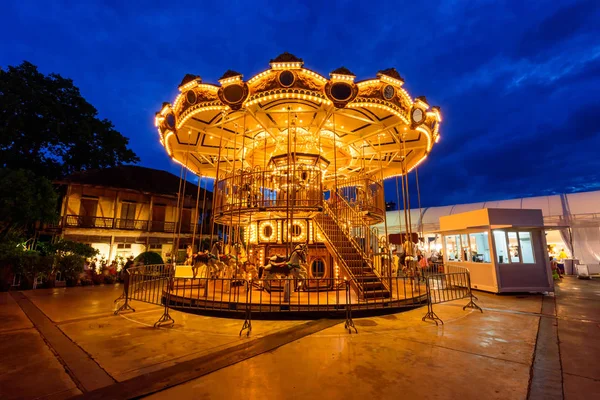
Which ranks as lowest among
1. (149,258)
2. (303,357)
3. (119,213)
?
(303,357)

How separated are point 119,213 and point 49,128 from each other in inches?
316

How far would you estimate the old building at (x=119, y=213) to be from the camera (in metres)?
21.8

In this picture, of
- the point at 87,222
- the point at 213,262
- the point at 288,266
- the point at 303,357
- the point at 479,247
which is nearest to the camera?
the point at 303,357

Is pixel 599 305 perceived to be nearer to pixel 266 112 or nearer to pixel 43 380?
pixel 266 112

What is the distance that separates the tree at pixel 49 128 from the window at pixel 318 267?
23.4 meters

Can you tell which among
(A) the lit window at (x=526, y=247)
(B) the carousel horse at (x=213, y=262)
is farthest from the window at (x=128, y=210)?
(A) the lit window at (x=526, y=247)

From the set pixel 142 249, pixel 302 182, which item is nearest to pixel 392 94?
pixel 302 182

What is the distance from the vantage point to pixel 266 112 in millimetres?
10102

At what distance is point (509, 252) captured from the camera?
433 inches

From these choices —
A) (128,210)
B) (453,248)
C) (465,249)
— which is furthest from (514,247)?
(128,210)

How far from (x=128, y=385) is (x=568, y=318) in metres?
9.54

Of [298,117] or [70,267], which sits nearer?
[298,117]

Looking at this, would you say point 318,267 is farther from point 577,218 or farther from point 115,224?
point 577,218

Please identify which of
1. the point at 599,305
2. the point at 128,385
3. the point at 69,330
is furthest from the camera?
the point at 599,305
